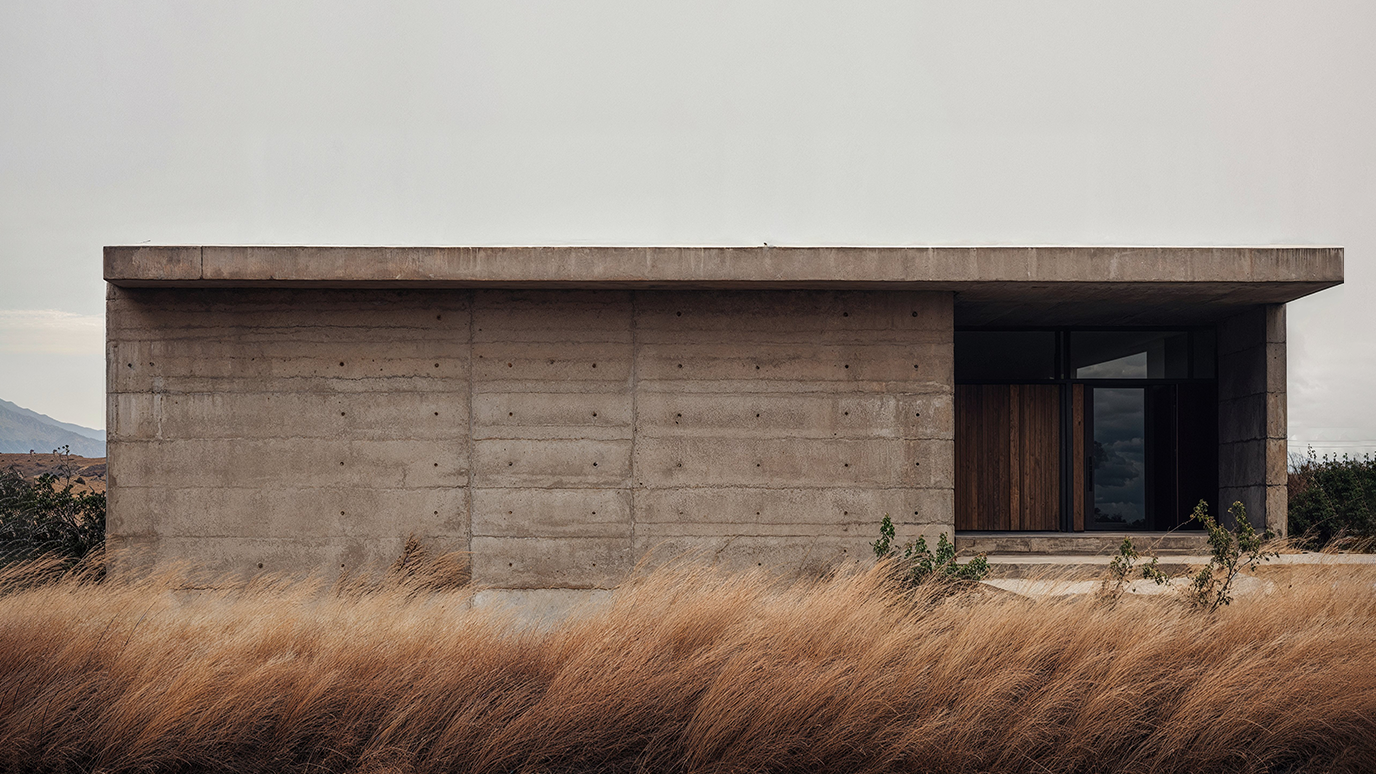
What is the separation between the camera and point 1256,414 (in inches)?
420

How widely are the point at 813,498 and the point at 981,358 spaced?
3882 millimetres

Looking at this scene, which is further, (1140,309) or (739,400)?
(1140,309)

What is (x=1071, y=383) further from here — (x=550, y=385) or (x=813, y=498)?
(x=550, y=385)

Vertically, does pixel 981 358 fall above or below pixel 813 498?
above

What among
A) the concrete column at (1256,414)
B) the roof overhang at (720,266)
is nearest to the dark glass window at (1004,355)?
the concrete column at (1256,414)

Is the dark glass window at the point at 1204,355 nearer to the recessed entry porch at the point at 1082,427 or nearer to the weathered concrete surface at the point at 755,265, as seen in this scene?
the recessed entry porch at the point at 1082,427

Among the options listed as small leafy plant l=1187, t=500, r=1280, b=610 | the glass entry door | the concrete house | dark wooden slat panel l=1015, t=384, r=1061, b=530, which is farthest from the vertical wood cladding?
small leafy plant l=1187, t=500, r=1280, b=610

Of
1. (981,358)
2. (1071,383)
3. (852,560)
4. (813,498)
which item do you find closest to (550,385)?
(813,498)

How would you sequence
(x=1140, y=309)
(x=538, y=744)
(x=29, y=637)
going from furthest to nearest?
(x=1140, y=309)
(x=29, y=637)
(x=538, y=744)

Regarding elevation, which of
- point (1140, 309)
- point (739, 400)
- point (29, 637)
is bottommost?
point (29, 637)

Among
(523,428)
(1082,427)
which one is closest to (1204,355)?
(1082,427)

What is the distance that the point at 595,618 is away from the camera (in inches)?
226

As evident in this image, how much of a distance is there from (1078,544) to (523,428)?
653cm

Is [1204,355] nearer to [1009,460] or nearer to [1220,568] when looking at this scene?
[1009,460]
